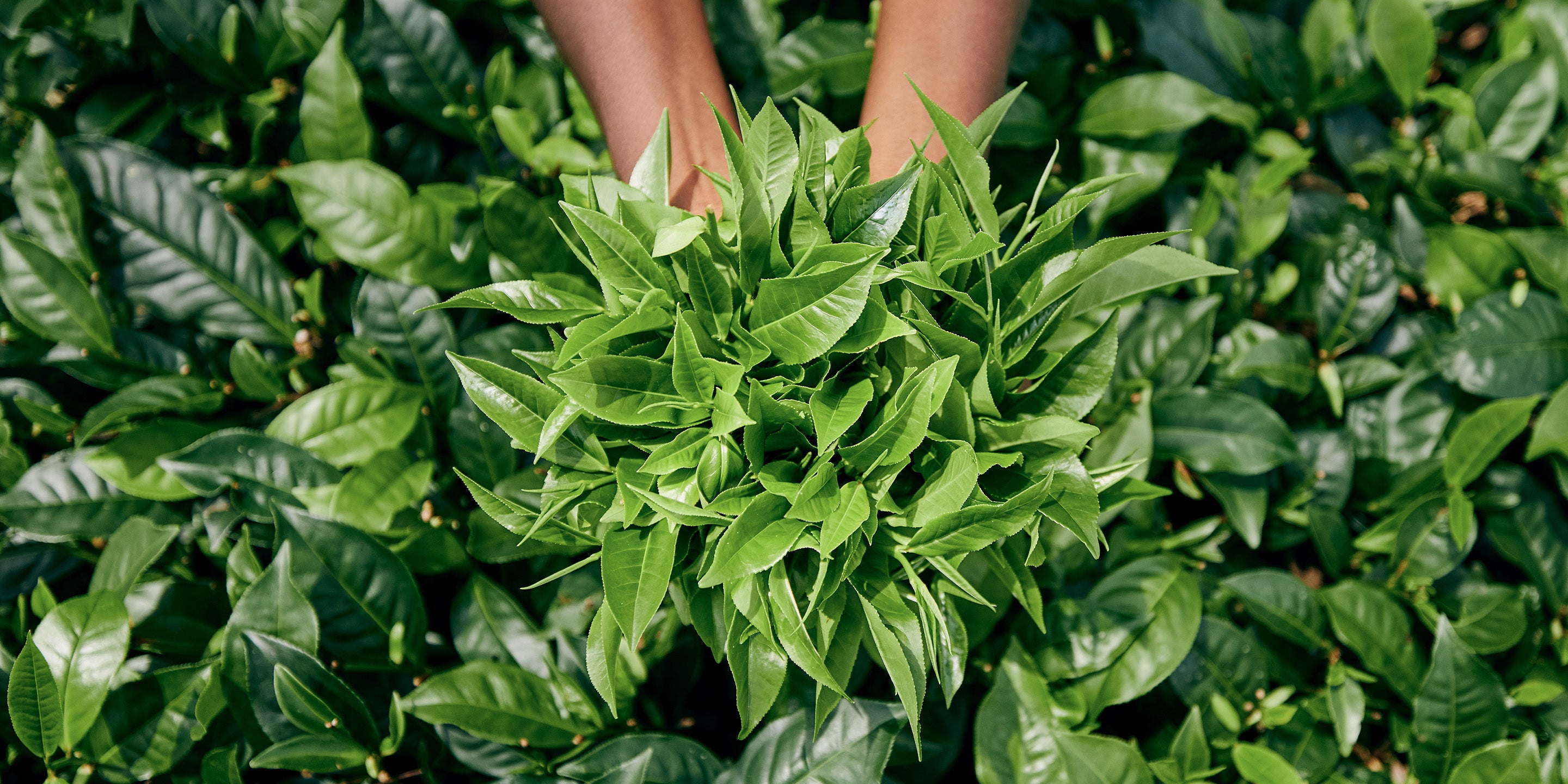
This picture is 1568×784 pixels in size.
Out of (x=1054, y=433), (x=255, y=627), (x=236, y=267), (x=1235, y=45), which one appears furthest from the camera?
(x=1235, y=45)

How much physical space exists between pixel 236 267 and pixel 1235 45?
130cm

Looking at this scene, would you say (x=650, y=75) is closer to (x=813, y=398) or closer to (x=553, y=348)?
(x=553, y=348)

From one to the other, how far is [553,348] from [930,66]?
0.47 m

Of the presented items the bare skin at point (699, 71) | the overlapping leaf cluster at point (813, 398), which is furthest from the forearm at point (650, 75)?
the overlapping leaf cluster at point (813, 398)

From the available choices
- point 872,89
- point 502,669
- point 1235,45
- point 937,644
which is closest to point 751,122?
point 872,89

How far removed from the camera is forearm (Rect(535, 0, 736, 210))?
2.73ft

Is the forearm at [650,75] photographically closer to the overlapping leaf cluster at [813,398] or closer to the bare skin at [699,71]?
the bare skin at [699,71]

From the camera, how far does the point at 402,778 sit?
2.99 feet

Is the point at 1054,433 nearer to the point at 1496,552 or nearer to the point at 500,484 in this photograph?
the point at 500,484

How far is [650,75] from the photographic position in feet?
2.76

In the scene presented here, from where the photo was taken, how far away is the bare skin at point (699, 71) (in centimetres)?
83

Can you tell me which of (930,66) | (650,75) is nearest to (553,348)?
(650,75)

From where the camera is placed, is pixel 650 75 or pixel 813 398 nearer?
pixel 813 398

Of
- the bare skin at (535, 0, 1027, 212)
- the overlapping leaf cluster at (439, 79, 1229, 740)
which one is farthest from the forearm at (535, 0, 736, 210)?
the overlapping leaf cluster at (439, 79, 1229, 740)
